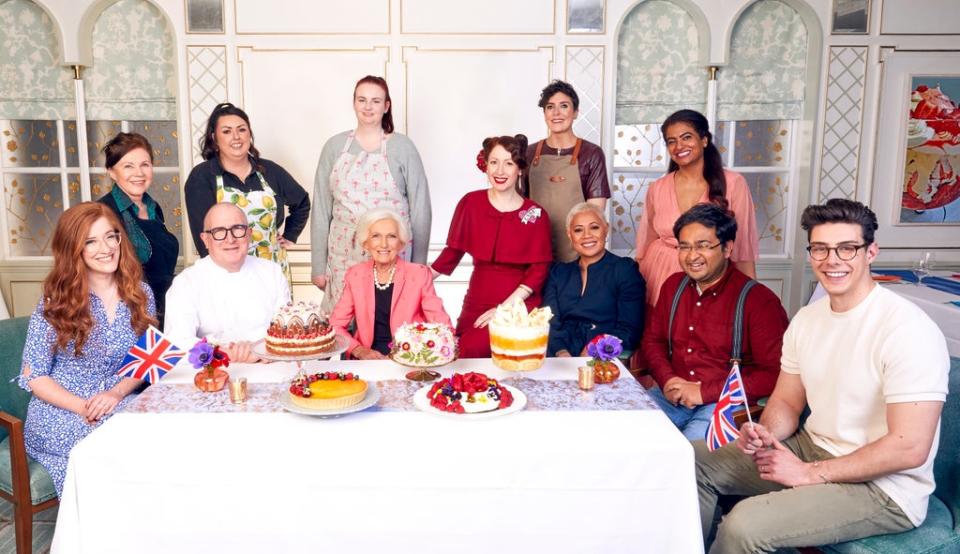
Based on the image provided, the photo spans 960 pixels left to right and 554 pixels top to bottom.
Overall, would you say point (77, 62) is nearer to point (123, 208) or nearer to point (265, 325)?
point (123, 208)

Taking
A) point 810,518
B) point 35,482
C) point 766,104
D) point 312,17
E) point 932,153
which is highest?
point 312,17

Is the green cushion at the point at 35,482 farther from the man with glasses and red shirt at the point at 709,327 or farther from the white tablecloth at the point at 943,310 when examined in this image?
the white tablecloth at the point at 943,310

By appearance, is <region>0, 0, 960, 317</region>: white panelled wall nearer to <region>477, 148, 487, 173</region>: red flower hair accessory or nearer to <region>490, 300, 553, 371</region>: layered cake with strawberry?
<region>477, 148, 487, 173</region>: red flower hair accessory

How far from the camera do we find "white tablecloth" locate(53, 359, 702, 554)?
2029 mm

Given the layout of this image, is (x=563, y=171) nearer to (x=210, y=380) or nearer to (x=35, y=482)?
(x=210, y=380)

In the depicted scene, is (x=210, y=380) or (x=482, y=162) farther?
(x=482, y=162)

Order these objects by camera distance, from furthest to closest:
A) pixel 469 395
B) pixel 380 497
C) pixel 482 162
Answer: pixel 482 162
pixel 469 395
pixel 380 497

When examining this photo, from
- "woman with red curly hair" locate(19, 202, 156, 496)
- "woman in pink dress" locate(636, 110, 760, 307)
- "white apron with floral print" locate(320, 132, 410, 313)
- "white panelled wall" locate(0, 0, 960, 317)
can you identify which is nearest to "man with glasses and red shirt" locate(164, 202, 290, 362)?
"woman with red curly hair" locate(19, 202, 156, 496)

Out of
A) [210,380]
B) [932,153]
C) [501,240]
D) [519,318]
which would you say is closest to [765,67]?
[932,153]

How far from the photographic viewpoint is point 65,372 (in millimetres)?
2809

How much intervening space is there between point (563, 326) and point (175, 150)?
3749mm

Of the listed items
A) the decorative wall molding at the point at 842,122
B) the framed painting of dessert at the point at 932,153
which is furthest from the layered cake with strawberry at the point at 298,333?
the framed painting of dessert at the point at 932,153

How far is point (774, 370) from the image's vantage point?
2932 millimetres

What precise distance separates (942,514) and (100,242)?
3065mm
